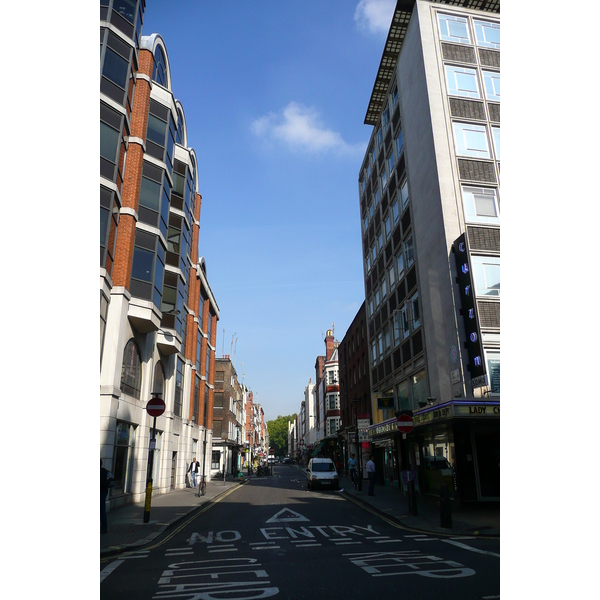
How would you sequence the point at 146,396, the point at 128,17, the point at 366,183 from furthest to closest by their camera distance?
1. the point at 366,183
2. the point at 146,396
3. the point at 128,17

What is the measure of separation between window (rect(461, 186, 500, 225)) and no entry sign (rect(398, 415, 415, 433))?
1048cm

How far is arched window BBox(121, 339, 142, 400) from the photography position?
20.4 meters

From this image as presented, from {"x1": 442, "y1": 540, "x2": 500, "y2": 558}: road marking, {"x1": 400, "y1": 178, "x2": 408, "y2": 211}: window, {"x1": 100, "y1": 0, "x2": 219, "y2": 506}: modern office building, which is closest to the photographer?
{"x1": 442, "y1": 540, "x2": 500, "y2": 558}: road marking

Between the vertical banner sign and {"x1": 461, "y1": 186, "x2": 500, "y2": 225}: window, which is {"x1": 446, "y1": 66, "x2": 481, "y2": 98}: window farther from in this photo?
the vertical banner sign

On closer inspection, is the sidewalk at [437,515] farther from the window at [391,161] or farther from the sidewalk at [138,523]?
the window at [391,161]

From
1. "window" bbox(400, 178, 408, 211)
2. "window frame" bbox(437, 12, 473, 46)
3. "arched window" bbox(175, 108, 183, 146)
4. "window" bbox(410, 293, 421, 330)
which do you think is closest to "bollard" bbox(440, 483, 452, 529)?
"window" bbox(410, 293, 421, 330)

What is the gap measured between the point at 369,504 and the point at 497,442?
5.98 meters

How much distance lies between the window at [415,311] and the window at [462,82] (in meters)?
11.0

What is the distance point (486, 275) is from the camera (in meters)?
20.4

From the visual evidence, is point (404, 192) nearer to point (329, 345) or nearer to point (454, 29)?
point (454, 29)

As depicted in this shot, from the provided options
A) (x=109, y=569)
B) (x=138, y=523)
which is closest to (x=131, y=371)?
(x=138, y=523)

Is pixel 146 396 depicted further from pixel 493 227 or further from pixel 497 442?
pixel 493 227

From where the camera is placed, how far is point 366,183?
39.0m

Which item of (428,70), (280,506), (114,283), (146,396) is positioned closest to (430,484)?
(280,506)
